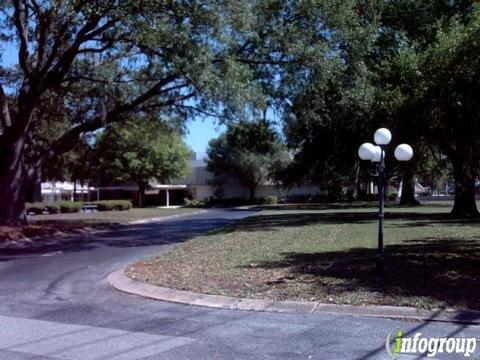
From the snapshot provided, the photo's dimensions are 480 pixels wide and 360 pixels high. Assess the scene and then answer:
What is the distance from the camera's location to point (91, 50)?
20.5m

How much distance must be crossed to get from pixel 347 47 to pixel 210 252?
10.1 m

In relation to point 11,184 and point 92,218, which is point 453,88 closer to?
point 11,184

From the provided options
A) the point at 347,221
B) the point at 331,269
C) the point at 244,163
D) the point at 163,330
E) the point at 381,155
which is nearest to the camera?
the point at 163,330

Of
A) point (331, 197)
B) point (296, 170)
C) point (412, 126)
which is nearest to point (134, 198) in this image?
point (331, 197)

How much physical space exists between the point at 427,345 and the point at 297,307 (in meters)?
2.23

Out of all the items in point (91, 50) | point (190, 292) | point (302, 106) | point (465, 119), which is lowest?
point (190, 292)

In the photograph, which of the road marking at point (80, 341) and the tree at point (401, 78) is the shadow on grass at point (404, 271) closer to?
the tree at point (401, 78)

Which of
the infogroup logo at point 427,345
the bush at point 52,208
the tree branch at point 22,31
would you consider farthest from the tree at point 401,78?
the bush at point 52,208

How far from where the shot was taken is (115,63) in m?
24.5

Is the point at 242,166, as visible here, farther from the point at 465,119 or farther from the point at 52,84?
the point at 465,119

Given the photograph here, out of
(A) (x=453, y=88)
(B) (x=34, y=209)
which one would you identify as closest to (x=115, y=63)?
(A) (x=453, y=88)

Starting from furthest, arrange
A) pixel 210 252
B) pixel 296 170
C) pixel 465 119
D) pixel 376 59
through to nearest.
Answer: pixel 296 170, pixel 376 59, pixel 210 252, pixel 465 119

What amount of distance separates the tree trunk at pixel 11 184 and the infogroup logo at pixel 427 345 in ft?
66.6

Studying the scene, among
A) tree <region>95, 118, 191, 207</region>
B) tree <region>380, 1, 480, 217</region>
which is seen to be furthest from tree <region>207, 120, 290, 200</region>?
tree <region>380, 1, 480, 217</region>
